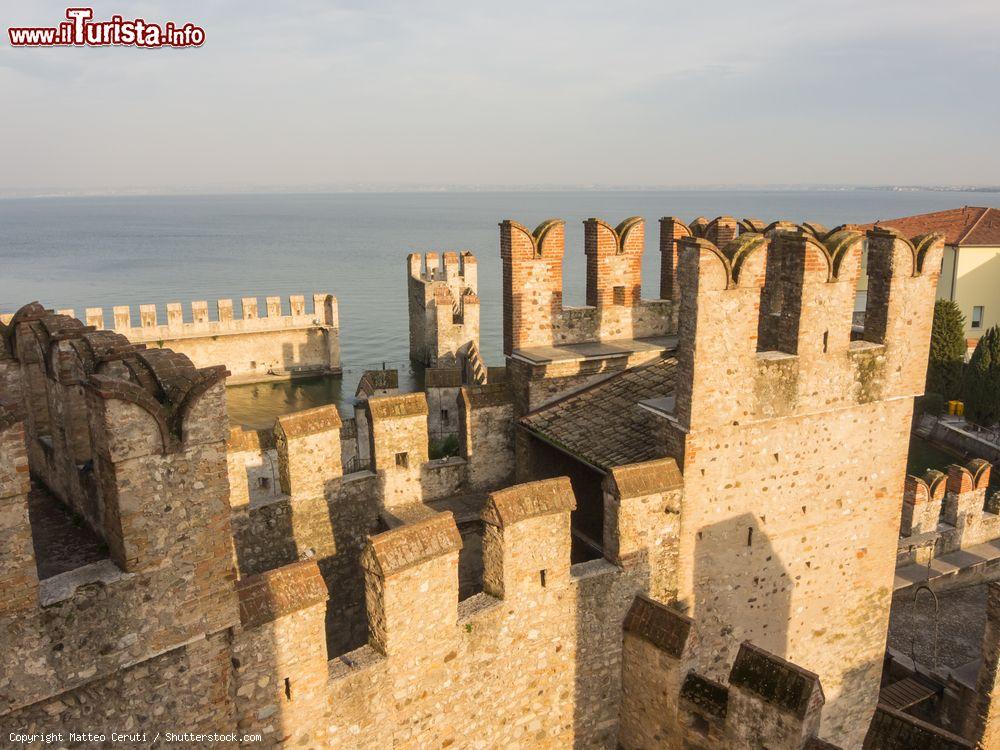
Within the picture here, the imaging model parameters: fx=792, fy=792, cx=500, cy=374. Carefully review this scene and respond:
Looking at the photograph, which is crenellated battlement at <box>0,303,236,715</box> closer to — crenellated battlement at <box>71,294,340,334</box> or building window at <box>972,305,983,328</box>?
crenellated battlement at <box>71,294,340,334</box>

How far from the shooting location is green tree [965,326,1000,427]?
31188mm

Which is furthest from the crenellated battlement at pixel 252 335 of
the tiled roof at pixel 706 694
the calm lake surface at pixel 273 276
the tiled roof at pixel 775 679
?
the tiled roof at pixel 775 679

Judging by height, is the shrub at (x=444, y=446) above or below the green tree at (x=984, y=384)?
above

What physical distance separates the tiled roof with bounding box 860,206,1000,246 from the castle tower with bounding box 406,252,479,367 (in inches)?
912

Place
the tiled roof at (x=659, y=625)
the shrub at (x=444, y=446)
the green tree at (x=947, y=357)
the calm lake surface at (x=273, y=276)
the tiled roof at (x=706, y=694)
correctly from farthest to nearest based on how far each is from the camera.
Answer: the calm lake surface at (x=273, y=276) → the green tree at (x=947, y=357) → the shrub at (x=444, y=446) → the tiled roof at (x=659, y=625) → the tiled roof at (x=706, y=694)

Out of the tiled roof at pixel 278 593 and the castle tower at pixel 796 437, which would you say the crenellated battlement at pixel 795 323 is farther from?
the tiled roof at pixel 278 593

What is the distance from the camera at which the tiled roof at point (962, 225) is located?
143ft

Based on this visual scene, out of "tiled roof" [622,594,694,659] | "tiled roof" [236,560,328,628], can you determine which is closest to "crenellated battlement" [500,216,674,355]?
"tiled roof" [622,594,694,659]

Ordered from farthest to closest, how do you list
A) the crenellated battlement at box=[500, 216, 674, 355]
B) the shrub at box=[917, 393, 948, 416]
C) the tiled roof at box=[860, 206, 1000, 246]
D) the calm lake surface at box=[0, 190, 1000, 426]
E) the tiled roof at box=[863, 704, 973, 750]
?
1. the calm lake surface at box=[0, 190, 1000, 426]
2. the tiled roof at box=[860, 206, 1000, 246]
3. the shrub at box=[917, 393, 948, 416]
4. the crenellated battlement at box=[500, 216, 674, 355]
5. the tiled roof at box=[863, 704, 973, 750]

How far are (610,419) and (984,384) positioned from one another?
2755cm

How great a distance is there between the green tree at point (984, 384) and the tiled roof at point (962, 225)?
1233cm

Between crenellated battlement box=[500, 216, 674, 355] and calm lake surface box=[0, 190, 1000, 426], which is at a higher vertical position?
crenellated battlement box=[500, 216, 674, 355]

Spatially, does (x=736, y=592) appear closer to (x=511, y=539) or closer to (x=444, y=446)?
(x=511, y=539)

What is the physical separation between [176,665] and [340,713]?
5.05 ft
